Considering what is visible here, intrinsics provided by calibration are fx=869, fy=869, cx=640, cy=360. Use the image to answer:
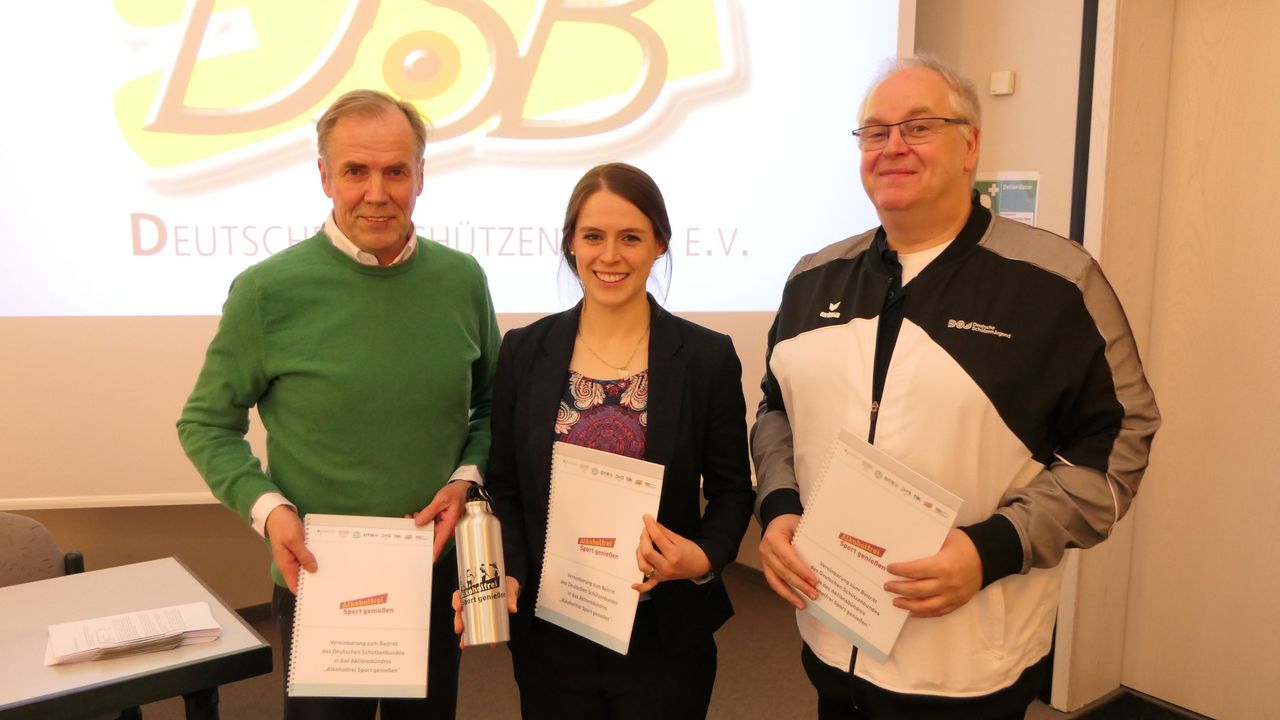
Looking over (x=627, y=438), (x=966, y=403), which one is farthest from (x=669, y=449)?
(x=966, y=403)

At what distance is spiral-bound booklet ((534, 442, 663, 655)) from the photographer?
149cm

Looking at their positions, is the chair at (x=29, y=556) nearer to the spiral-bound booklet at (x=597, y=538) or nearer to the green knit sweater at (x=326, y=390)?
the green knit sweater at (x=326, y=390)

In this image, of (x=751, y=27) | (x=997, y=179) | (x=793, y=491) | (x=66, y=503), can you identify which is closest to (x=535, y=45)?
(x=751, y=27)

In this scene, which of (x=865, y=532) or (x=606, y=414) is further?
(x=606, y=414)

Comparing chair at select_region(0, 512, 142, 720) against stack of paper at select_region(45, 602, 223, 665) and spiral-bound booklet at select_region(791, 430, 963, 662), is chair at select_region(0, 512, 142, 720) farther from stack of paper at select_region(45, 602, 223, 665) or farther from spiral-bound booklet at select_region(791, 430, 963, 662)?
spiral-bound booklet at select_region(791, 430, 963, 662)

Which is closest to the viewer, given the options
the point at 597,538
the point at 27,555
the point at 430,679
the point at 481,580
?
the point at 481,580

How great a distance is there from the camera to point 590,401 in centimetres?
164

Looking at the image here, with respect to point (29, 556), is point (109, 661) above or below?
above

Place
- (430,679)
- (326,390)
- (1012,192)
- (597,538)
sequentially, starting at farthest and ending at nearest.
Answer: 1. (1012,192)
2. (430,679)
3. (326,390)
4. (597,538)

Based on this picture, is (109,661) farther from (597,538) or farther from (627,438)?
(627,438)

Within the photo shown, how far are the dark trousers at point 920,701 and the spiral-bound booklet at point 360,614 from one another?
74 centimetres

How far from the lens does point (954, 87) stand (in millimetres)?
1519

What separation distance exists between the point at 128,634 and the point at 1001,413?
5.40ft

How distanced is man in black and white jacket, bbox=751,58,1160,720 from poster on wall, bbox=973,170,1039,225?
1.83 m
